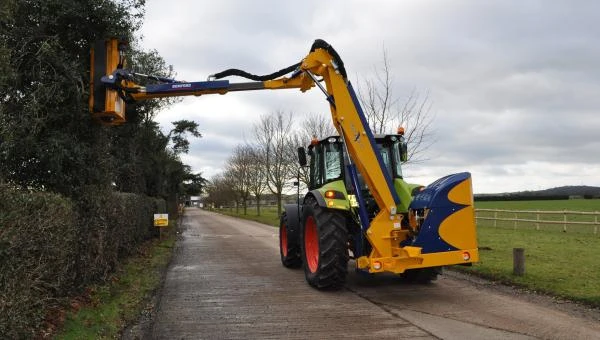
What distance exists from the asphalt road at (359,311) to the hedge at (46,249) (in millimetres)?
1329

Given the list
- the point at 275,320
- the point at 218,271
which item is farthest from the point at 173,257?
the point at 275,320

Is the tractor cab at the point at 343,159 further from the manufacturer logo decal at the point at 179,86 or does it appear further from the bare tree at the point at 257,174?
the bare tree at the point at 257,174

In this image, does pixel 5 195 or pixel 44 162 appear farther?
pixel 44 162

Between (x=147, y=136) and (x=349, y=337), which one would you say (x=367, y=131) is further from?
(x=147, y=136)

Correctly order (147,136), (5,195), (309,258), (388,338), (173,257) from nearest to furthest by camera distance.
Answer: (5,195) → (388,338) → (309,258) → (173,257) → (147,136)

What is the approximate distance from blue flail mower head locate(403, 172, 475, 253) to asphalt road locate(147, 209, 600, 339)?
0.93m

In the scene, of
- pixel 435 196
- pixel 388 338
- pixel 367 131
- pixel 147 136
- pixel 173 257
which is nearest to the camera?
pixel 388 338

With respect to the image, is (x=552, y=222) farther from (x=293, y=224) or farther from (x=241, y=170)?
(x=241, y=170)

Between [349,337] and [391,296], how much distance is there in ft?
8.37

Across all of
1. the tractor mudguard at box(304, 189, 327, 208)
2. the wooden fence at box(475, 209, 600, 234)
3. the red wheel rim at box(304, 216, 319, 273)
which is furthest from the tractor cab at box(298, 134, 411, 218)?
the wooden fence at box(475, 209, 600, 234)

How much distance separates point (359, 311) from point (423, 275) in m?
2.43

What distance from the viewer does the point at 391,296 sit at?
28.1 ft

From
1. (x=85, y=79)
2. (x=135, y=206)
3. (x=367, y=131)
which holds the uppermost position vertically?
(x=85, y=79)

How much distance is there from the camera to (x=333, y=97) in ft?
28.1
